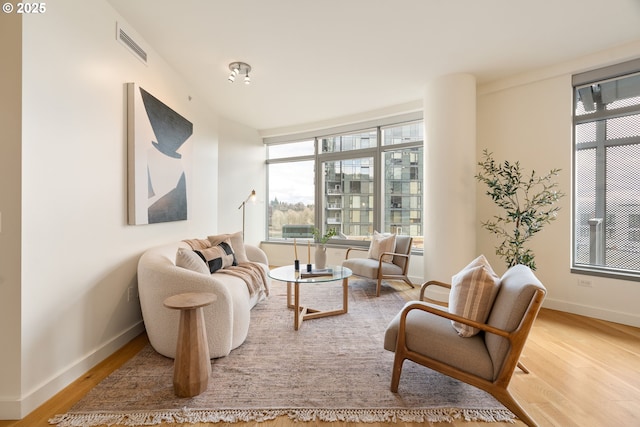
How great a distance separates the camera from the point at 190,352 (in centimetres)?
189

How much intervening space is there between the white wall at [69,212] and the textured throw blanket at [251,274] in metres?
0.92

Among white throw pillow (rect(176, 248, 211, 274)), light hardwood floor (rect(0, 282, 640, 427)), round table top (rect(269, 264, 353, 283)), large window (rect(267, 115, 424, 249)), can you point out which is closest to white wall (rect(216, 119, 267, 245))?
large window (rect(267, 115, 424, 249))

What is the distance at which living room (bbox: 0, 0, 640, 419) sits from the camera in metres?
1.70

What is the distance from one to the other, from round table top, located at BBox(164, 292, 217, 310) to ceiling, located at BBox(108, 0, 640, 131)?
236 centimetres

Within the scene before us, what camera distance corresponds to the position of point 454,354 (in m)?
1.78

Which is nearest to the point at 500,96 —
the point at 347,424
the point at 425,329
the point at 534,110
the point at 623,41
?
the point at 534,110

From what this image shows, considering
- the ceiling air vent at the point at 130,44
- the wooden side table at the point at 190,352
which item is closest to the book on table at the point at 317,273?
the wooden side table at the point at 190,352

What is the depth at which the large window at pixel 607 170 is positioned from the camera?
3217 millimetres

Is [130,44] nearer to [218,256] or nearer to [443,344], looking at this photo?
[218,256]

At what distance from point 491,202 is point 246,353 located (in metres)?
3.62

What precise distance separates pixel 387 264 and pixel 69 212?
3.64 m

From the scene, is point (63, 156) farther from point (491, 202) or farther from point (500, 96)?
point (500, 96)

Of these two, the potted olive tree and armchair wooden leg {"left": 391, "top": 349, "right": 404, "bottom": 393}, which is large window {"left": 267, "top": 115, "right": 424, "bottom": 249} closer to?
the potted olive tree

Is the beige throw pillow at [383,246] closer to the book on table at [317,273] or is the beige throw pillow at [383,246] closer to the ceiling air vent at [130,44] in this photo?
the book on table at [317,273]
